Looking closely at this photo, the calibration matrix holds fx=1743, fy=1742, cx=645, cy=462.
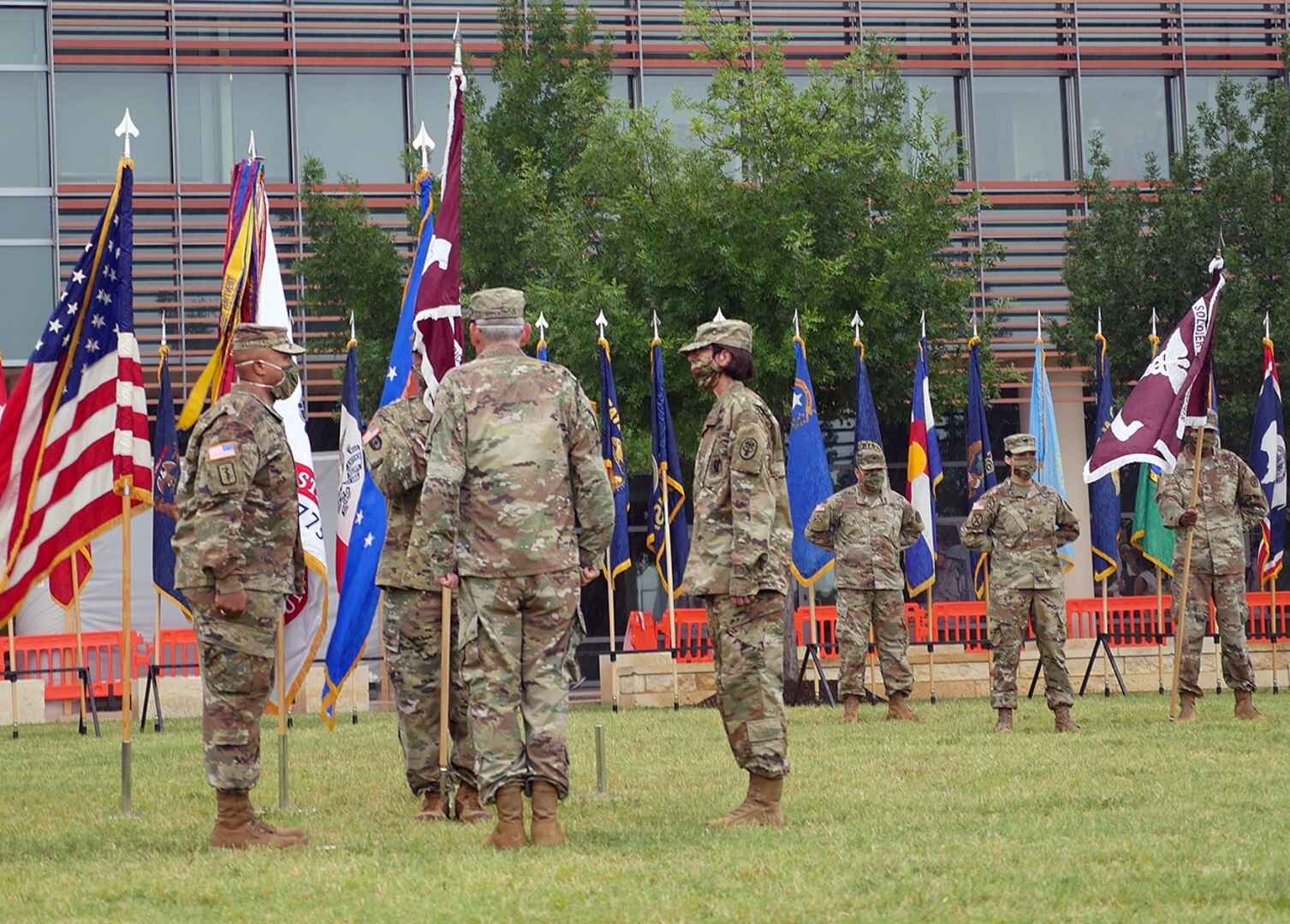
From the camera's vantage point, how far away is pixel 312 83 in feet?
88.7

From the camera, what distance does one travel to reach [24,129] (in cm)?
2584

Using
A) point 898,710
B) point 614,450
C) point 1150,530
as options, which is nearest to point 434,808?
point 898,710

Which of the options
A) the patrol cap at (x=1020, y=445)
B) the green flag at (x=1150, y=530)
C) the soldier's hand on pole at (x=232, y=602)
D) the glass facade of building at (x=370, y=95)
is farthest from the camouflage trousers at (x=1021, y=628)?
the glass facade of building at (x=370, y=95)

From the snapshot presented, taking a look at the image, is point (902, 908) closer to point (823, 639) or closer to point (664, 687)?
point (664, 687)

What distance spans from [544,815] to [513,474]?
1.49 meters

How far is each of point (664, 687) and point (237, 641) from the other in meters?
11.6

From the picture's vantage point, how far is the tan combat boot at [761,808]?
26.8ft

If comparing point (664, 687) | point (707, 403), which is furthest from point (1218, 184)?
point (664, 687)

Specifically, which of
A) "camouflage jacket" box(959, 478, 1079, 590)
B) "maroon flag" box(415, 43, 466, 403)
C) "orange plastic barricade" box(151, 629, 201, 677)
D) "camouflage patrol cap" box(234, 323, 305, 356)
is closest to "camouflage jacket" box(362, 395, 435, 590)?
"maroon flag" box(415, 43, 466, 403)

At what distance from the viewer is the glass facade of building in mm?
25812

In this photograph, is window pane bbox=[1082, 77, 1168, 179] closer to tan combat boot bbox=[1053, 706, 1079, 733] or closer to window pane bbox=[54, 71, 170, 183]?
window pane bbox=[54, 71, 170, 183]

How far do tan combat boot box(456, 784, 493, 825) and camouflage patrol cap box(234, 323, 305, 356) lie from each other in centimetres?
236

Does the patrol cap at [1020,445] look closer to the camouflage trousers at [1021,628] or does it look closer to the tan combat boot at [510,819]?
the camouflage trousers at [1021,628]

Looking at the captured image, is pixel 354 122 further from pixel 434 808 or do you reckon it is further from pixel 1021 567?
pixel 434 808
